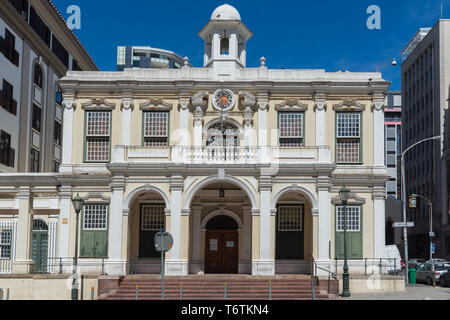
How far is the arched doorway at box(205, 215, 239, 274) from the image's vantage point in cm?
3316

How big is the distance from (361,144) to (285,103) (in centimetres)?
451

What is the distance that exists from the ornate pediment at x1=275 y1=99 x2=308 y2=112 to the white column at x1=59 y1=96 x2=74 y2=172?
10.8 meters

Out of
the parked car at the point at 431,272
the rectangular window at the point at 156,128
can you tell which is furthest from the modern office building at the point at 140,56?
the rectangular window at the point at 156,128

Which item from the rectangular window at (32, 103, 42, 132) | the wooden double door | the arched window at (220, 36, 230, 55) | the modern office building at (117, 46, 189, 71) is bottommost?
the wooden double door

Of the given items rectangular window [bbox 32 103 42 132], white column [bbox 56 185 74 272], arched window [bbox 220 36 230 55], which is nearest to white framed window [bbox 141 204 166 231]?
white column [bbox 56 185 74 272]

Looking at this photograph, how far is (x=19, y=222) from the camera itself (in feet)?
102

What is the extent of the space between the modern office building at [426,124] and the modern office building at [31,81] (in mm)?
47684

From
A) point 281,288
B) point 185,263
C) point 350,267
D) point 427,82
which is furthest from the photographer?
A: point 427,82

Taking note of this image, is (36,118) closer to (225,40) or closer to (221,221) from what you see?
(225,40)

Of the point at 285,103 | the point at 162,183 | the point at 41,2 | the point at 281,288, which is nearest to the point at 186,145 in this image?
the point at 162,183

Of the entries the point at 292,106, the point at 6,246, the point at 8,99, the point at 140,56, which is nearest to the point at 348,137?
the point at 292,106

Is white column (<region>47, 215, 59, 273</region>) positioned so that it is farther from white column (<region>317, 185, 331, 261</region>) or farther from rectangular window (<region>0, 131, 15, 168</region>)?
white column (<region>317, 185, 331, 261</region>)
